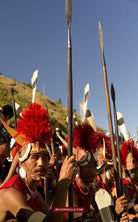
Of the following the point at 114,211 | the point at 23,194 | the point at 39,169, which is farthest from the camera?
the point at 114,211

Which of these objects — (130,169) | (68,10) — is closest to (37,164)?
(68,10)

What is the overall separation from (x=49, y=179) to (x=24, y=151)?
10.6 feet

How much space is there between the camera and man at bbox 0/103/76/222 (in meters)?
2.81

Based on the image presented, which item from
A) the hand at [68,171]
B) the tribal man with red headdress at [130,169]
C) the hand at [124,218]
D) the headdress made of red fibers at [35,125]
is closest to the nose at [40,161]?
the headdress made of red fibers at [35,125]

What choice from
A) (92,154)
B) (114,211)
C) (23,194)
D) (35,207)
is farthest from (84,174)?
(23,194)

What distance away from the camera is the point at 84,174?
4.41m

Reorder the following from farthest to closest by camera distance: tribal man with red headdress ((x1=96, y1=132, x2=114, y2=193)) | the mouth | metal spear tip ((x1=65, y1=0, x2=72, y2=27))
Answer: tribal man with red headdress ((x1=96, y1=132, x2=114, y2=193))
the mouth
metal spear tip ((x1=65, y1=0, x2=72, y2=27))

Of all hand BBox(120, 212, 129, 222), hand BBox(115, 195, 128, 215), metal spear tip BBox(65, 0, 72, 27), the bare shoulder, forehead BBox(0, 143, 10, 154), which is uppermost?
metal spear tip BBox(65, 0, 72, 27)

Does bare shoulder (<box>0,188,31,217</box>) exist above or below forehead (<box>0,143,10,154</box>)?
below

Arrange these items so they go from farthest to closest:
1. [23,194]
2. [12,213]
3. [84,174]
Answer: [84,174] < [23,194] < [12,213]

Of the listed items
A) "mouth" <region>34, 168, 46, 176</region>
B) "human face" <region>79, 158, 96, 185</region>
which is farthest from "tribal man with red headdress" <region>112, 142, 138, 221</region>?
"mouth" <region>34, 168, 46, 176</region>

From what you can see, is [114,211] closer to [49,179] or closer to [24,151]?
[24,151]

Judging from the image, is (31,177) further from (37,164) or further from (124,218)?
(124,218)

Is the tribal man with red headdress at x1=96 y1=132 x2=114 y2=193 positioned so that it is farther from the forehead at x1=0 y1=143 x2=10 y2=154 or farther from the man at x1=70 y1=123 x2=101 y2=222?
the forehead at x1=0 y1=143 x2=10 y2=154
